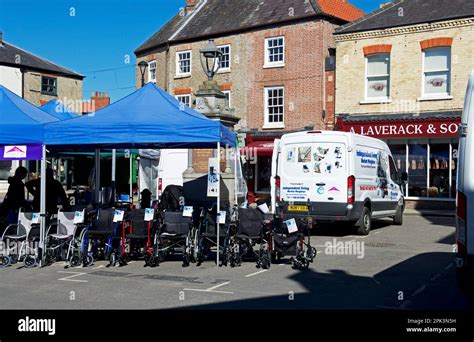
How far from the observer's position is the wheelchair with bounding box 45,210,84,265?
11.2 meters

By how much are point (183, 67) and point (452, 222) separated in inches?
680

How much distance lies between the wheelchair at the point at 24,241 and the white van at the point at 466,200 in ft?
24.9

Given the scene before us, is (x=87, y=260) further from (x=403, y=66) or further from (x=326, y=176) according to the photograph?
(x=403, y=66)

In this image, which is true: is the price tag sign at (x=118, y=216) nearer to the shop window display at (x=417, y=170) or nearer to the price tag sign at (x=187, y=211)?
the price tag sign at (x=187, y=211)

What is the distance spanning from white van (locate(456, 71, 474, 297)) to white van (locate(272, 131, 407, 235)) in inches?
300

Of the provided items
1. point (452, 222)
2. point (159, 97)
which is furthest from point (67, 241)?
point (452, 222)

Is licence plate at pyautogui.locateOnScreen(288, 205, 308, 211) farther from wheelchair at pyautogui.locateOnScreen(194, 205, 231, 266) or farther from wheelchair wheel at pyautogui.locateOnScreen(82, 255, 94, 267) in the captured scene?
wheelchair wheel at pyautogui.locateOnScreen(82, 255, 94, 267)

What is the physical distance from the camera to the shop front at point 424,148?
77.4 ft

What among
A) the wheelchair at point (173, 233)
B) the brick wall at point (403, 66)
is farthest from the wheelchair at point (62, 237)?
the brick wall at point (403, 66)

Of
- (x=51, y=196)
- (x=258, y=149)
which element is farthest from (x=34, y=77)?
(x=51, y=196)

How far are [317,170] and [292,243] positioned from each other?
4430 mm

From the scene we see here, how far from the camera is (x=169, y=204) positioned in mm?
13531

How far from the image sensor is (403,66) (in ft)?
80.5

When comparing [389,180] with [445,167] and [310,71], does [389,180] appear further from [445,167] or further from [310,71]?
[310,71]
